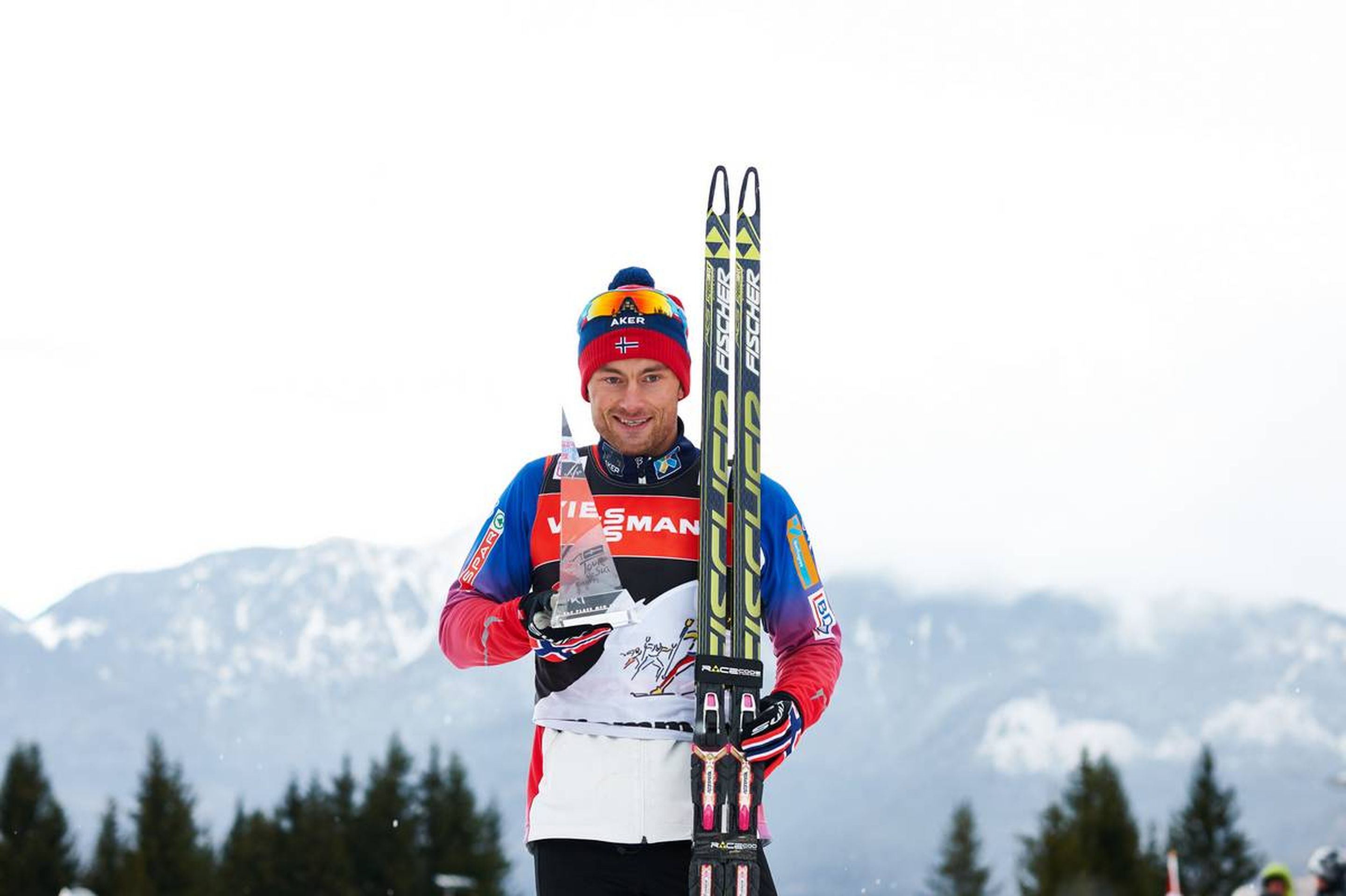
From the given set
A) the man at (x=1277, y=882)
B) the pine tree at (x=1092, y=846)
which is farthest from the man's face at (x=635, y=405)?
the pine tree at (x=1092, y=846)

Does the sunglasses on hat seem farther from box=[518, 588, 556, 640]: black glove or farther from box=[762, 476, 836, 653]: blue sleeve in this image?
box=[518, 588, 556, 640]: black glove

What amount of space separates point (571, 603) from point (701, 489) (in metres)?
0.56

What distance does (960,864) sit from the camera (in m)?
92.8

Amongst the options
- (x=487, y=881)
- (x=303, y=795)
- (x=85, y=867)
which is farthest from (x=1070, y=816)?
(x=85, y=867)

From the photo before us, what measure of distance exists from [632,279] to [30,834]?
58370 millimetres

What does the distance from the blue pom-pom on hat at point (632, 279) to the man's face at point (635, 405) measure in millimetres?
322

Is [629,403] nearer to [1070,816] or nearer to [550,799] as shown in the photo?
[550,799]

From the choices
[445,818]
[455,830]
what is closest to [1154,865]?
[455,830]

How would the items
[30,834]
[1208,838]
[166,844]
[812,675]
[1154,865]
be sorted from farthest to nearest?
1. [1208,838]
2. [1154,865]
3. [166,844]
4. [30,834]
5. [812,675]

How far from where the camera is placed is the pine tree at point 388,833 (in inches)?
2382

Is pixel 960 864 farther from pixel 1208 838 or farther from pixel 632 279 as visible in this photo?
pixel 632 279

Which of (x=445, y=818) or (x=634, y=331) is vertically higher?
(x=445, y=818)

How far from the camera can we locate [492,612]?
4371 mm

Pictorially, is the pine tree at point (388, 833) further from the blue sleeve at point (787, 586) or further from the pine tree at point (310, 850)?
the blue sleeve at point (787, 586)
